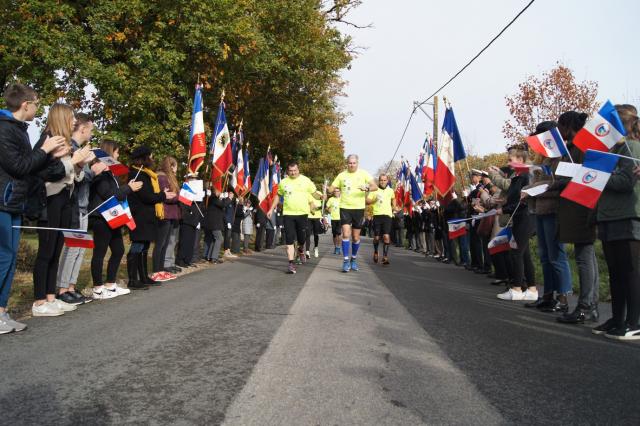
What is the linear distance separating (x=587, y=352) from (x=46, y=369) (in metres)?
4.38

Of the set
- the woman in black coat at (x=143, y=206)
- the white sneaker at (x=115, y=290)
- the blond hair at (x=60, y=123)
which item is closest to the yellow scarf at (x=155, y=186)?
the woman in black coat at (x=143, y=206)

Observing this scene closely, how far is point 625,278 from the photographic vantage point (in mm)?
5395

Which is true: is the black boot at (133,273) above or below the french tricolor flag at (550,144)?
below

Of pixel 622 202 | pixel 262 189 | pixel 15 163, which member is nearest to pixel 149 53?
pixel 262 189

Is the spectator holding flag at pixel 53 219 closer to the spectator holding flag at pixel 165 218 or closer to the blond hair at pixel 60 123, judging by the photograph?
the blond hair at pixel 60 123

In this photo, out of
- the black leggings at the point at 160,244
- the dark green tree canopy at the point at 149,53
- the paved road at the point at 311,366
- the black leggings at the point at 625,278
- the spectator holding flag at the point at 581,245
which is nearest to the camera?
the paved road at the point at 311,366

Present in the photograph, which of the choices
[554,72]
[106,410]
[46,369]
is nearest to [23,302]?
[46,369]

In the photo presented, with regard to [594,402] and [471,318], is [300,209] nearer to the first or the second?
[471,318]

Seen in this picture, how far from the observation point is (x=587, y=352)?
4785 millimetres

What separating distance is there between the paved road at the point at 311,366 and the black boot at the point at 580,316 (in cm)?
15

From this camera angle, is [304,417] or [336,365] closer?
[304,417]

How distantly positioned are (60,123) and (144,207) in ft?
8.77

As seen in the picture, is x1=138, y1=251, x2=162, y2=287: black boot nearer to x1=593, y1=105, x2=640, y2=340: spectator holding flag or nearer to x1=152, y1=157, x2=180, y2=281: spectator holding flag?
x1=152, y1=157, x2=180, y2=281: spectator holding flag

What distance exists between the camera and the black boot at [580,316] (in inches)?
243
